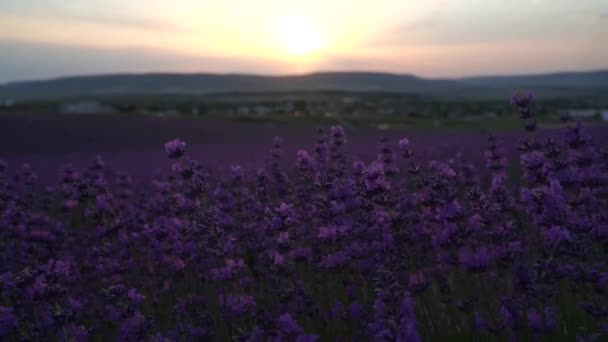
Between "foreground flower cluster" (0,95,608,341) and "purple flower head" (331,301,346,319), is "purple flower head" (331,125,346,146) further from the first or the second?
"purple flower head" (331,301,346,319)

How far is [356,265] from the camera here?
15.5 ft

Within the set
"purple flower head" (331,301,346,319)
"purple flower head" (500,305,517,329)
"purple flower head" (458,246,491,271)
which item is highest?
"purple flower head" (458,246,491,271)

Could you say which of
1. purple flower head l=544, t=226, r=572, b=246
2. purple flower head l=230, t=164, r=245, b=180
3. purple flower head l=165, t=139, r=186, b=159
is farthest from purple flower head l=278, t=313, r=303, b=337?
purple flower head l=230, t=164, r=245, b=180

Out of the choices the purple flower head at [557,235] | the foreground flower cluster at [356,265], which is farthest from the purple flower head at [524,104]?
the purple flower head at [557,235]

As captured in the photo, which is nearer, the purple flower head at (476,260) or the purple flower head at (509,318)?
the purple flower head at (509,318)

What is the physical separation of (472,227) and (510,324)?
2.55 feet

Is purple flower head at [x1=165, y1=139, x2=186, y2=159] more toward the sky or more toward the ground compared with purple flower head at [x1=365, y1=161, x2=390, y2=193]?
more toward the sky

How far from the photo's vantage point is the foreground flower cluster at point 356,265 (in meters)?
3.50

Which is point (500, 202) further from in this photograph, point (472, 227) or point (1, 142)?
point (1, 142)

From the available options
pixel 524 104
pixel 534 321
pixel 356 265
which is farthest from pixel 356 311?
pixel 524 104

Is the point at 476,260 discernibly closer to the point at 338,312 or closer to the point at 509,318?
the point at 509,318

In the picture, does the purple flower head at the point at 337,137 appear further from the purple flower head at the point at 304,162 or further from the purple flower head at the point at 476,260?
the purple flower head at the point at 476,260

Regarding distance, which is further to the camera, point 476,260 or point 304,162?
point 304,162

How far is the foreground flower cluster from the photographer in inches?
138
